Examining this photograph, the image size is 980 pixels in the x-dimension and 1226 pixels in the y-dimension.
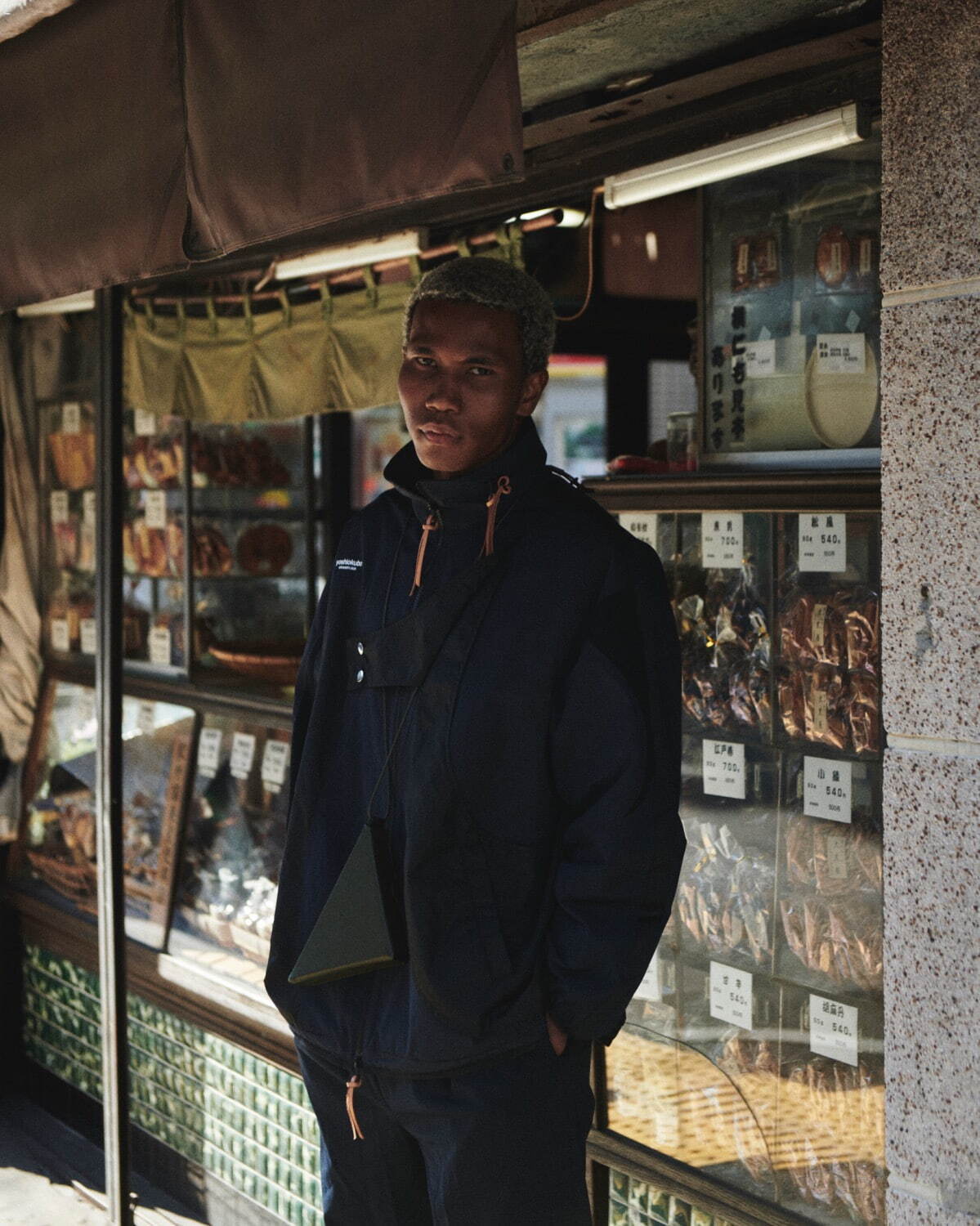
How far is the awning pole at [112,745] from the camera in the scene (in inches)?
146

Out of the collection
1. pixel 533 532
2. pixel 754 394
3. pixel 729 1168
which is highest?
pixel 754 394

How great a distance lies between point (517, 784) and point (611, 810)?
16cm

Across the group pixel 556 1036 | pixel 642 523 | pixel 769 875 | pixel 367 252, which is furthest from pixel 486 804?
pixel 367 252

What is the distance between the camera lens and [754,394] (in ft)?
11.2

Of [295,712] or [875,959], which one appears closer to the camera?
[295,712]

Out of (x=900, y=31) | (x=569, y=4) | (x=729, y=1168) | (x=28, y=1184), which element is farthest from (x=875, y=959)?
(x=28, y=1184)

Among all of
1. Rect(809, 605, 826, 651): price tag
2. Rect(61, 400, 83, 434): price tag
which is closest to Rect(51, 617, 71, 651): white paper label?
Rect(61, 400, 83, 434): price tag

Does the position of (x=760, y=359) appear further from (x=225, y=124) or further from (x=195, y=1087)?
(x=195, y=1087)

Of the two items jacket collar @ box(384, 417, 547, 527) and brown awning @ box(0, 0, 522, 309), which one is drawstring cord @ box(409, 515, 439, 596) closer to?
jacket collar @ box(384, 417, 547, 527)

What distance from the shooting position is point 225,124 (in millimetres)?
2445

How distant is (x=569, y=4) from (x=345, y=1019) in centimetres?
195

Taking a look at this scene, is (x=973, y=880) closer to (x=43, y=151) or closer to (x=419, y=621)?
(x=419, y=621)

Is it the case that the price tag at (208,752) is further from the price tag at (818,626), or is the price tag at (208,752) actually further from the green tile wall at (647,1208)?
the price tag at (818,626)

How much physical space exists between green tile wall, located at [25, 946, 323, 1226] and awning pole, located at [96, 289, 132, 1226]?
0.67 m
